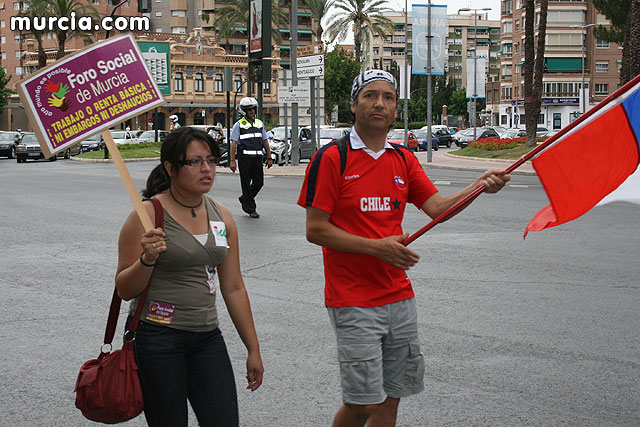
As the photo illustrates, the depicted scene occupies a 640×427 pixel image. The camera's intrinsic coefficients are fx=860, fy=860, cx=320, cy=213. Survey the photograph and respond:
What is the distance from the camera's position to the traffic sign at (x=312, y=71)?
29172 mm

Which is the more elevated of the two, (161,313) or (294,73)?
(294,73)

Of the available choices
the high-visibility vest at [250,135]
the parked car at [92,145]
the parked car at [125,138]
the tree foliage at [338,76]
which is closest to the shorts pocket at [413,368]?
the high-visibility vest at [250,135]

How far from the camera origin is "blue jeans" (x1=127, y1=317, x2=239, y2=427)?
3.35 metres

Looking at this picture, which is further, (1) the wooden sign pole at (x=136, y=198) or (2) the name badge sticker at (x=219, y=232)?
(2) the name badge sticker at (x=219, y=232)

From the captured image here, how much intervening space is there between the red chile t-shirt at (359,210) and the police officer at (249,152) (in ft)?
34.3

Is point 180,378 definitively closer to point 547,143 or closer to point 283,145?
point 547,143

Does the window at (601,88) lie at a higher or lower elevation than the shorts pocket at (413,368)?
higher

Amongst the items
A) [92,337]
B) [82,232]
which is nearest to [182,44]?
[82,232]

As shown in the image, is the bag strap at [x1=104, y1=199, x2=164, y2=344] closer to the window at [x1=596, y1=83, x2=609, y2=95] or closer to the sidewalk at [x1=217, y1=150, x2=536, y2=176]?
the sidewalk at [x1=217, y1=150, x2=536, y2=176]

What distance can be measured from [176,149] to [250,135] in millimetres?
10940

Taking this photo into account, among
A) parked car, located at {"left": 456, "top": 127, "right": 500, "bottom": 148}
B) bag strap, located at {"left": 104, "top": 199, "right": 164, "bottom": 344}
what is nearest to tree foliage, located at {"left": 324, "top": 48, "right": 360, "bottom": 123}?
parked car, located at {"left": 456, "top": 127, "right": 500, "bottom": 148}

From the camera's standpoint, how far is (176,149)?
3.54 metres

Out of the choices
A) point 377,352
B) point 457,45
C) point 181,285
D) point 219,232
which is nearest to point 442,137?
point 377,352

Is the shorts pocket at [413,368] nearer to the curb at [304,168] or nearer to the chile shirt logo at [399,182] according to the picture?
the chile shirt logo at [399,182]
